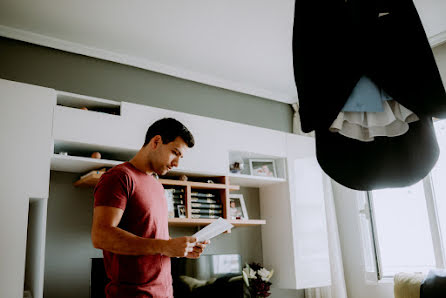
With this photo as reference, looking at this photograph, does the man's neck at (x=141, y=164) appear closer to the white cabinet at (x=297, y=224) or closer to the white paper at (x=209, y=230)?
the white paper at (x=209, y=230)

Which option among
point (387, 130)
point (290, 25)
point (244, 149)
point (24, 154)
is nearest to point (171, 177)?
point (244, 149)

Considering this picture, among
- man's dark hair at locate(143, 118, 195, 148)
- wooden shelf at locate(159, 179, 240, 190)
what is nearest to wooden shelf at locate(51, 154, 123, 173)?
wooden shelf at locate(159, 179, 240, 190)

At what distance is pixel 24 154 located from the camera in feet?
8.54

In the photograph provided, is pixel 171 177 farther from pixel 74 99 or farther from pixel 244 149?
pixel 74 99

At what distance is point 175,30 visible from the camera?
3.24 metres

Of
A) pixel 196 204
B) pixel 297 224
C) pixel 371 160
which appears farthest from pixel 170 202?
pixel 371 160

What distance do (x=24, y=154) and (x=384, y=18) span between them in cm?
217

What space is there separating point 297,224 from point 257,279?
1.92 feet

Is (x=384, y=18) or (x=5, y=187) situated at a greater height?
(x=384, y=18)

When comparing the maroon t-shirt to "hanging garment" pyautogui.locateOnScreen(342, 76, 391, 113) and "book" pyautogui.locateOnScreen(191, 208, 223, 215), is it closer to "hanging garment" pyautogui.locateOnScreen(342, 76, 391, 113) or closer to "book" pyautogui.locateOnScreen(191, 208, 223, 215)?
"hanging garment" pyautogui.locateOnScreen(342, 76, 391, 113)

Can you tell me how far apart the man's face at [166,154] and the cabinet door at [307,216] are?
72.0 inches

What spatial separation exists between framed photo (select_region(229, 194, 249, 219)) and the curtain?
2.77 feet

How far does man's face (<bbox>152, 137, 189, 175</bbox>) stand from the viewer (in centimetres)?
213

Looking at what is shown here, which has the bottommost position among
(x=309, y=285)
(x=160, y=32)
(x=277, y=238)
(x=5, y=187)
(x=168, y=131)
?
(x=309, y=285)
